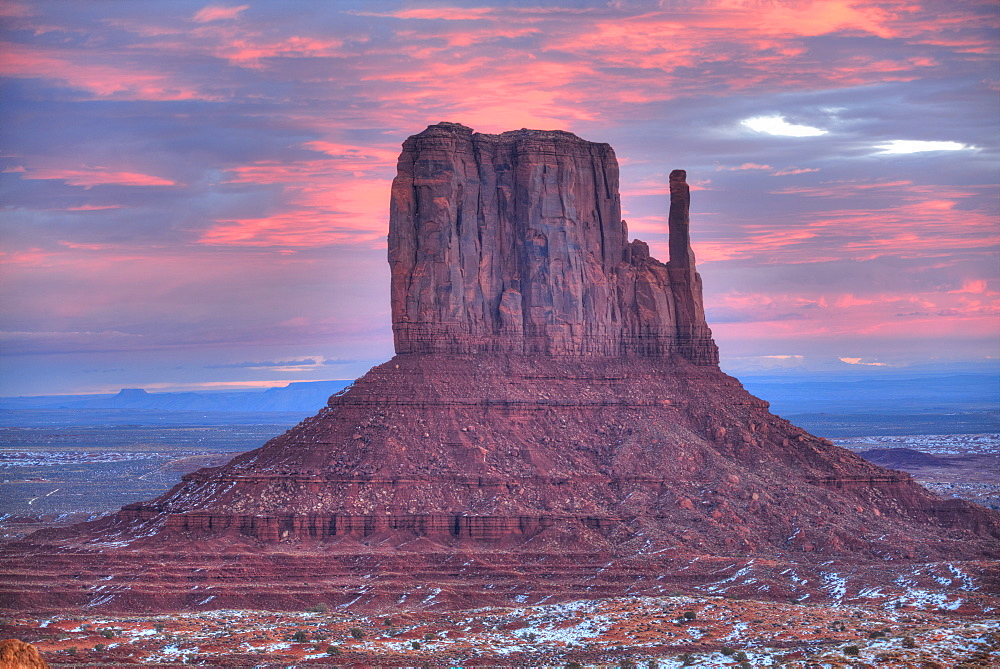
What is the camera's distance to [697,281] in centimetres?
10988

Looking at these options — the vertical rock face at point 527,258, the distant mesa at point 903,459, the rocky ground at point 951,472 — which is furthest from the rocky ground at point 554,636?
the distant mesa at point 903,459

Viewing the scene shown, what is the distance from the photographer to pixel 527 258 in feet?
346

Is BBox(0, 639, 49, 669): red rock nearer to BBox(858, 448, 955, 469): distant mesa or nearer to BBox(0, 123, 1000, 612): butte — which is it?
BBox(0, 123, 1000, 612): butte

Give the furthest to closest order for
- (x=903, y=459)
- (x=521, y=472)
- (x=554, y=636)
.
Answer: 1. (x=903, y=459)
2. (x=521, y=472)
3. (x=554, y=636)

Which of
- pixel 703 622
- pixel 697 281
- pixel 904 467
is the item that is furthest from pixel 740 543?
pixel 904 467

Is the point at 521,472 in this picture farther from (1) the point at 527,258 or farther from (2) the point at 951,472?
(2) the point at 951,472

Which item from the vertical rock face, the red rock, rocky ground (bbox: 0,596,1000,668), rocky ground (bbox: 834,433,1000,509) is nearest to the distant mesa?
rocky ground (bbox: 834,433,1000,509)

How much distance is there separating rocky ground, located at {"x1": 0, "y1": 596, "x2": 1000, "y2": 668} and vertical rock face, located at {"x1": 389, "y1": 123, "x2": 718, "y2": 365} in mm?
27893

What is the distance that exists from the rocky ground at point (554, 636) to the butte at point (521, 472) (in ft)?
11.6

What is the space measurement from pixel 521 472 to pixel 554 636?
2252cm

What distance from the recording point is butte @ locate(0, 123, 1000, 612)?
8506 centimetres

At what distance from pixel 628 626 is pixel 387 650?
11.6m

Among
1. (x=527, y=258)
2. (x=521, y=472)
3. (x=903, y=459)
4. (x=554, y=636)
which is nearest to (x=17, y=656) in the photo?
(x=554, y=636)

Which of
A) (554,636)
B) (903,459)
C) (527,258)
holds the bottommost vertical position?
(554,636)
